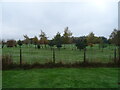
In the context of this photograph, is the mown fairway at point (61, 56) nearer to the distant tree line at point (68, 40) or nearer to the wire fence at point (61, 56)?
the wire fence at point (61, 56)

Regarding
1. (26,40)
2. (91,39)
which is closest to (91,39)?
(91,39)

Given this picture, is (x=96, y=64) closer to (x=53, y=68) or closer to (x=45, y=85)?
(x=53, y=68)

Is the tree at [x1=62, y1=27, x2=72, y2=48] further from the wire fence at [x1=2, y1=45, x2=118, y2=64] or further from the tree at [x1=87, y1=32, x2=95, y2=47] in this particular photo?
the wire fence at [x1=2, y1=45, x2=118, y2=64]

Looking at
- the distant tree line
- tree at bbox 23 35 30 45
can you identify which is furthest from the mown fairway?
tree at bbox 23 35 30 45

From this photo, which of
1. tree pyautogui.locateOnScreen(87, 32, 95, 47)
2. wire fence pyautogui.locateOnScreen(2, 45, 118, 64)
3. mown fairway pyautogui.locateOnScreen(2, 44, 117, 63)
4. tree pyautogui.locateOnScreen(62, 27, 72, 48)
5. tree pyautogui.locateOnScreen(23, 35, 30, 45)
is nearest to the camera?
wire fence pyautogui.locateOnScreen(2, 45, 118, 64)

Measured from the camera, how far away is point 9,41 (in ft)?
124

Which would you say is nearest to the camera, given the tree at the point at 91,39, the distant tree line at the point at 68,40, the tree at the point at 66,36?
the distant tree line at the point at 68,40

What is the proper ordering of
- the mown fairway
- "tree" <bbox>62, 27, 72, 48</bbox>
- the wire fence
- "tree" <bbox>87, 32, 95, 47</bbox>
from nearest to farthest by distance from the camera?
1. the wire fence
2. the mown fairway
3. "tree" <bbox>62, 27, 72, 48</bbox>
4. "tree" <bbox>87, 32, 95, 47</bbox>

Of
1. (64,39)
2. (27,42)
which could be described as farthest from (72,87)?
(27,42)

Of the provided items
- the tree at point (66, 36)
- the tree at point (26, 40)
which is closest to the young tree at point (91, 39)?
the tree at point (66, 36)

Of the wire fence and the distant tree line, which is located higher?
the distant tree line

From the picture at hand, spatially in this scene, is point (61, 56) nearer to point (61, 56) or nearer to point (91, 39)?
point (61, 56)

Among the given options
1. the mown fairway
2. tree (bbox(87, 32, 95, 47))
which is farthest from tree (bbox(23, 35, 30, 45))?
the mown fairway

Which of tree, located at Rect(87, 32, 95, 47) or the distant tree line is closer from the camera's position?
the distant tree line
